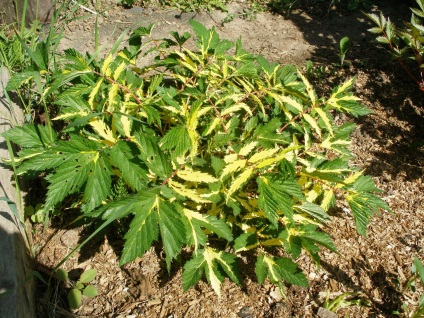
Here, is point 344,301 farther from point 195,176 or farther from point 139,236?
point 139,236

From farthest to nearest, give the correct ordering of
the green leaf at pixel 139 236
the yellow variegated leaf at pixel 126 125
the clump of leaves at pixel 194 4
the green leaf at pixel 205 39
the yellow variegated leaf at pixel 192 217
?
the clump of leaves at pixel 194 4 < the green leaf at pixel 205 39 < the yellow variegated leaf at pixel 126 125 < the yellow variegated leaf at pixel 192 217 < the green leaf at pixel 139 236

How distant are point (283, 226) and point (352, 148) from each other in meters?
1.13

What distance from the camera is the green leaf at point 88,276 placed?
2.05m

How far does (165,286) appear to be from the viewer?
2092 mm

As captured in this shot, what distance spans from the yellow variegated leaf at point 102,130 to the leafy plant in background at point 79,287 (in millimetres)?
710

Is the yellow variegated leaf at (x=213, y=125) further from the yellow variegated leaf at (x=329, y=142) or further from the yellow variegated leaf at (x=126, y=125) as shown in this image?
the yellow variegated leaf at (x=329, y=142)

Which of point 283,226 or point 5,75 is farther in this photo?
point 5,75

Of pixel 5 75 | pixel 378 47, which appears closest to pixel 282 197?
pixel 5 75

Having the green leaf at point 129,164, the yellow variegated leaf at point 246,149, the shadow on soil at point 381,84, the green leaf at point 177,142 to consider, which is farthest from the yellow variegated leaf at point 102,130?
the shadow on soil at point 381,84

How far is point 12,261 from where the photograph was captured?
1.77 m

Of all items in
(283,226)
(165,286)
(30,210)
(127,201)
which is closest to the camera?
(127,201)

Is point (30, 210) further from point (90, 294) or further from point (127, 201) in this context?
point (127, 201)

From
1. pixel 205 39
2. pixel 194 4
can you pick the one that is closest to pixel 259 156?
pixel 205 39

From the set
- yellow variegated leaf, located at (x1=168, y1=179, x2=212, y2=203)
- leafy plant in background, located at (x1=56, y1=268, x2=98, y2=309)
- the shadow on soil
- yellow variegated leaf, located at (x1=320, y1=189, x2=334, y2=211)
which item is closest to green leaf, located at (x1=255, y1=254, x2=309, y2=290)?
yellow variegated leaf, located at (x1=320, y1=189, x2=334, y2=211)
